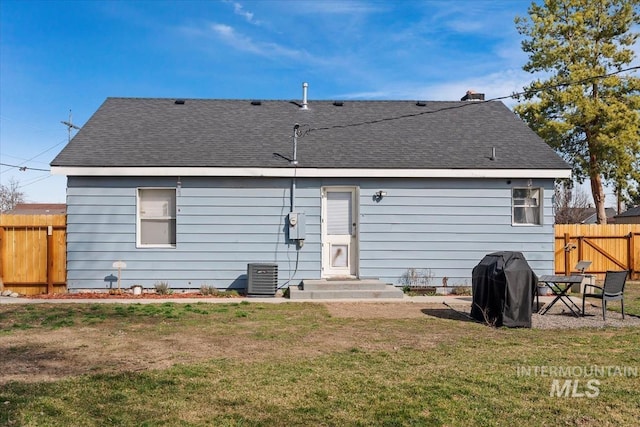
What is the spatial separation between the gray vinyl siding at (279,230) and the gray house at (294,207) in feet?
0.08

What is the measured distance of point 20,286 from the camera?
468 inches

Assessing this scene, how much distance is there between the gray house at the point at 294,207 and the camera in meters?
11.9

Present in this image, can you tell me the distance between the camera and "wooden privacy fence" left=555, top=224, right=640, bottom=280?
1471 centimetres

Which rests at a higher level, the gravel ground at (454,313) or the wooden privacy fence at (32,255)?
the wooden privacy fence at (32,255)

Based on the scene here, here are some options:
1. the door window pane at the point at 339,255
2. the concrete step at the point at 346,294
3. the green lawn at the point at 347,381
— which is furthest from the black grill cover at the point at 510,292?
the door window pane at the point at 339,255

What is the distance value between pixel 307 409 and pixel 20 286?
1014cm

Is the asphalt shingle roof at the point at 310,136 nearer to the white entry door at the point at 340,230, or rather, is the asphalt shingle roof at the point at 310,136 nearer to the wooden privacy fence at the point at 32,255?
the white entry door at the point at 340,230

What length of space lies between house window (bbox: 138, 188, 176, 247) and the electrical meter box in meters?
2.78

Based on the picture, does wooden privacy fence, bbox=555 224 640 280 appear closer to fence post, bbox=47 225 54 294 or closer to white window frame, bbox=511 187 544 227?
white window frame, bbox=511 187 544 227

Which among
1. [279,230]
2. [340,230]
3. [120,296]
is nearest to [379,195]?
[340,230]

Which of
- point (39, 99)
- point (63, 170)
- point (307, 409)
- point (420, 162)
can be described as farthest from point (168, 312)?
point (39, 99)

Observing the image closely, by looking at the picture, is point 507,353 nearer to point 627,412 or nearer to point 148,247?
point 627,412

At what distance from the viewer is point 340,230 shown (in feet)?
40.9

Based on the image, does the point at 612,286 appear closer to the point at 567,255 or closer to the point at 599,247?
the point at 567,255
